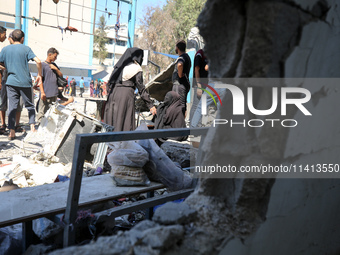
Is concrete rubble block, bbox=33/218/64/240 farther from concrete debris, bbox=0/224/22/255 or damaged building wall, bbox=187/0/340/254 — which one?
damaged building wall, bbox=187/0/340/254

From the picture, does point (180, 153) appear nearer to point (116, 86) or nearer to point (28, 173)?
point (116, 86)

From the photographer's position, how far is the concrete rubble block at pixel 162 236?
1.25 m

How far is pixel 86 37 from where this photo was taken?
31453mm

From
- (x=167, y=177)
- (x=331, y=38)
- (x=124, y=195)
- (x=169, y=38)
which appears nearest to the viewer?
(x=331, y=38)

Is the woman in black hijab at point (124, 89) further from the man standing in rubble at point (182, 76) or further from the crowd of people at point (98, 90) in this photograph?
the crowd of people at point (98, 90)

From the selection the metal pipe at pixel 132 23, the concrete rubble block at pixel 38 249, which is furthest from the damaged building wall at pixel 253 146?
the metal pipe at pixel 132 23

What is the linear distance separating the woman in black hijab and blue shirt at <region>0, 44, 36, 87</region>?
1.76 meters

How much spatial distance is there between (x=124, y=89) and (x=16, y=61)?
2166mm

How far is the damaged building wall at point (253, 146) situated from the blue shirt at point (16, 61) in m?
5.24

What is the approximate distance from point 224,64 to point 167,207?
71cm

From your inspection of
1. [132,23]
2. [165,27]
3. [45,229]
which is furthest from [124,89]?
[165,27]

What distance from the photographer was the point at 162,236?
4.20ft

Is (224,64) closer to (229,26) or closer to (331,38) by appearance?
(229,26)

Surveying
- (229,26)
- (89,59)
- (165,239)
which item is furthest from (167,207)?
(89,59)
